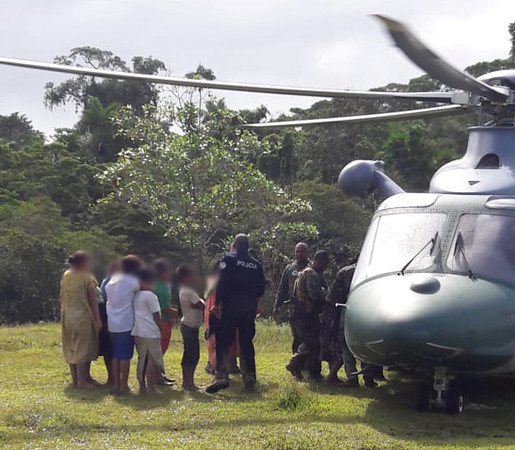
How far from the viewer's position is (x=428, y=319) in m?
6.83

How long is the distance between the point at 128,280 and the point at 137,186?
8.71m

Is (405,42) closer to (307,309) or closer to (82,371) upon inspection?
(307,309)

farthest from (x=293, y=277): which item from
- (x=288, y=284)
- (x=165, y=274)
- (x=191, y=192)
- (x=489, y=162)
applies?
(x=191, y=192)

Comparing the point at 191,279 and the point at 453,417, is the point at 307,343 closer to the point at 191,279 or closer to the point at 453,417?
the point at 191,279

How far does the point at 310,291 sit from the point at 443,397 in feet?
7.01

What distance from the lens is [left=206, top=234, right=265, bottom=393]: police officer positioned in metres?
8.84

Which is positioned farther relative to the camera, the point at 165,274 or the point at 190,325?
the point at 190,325

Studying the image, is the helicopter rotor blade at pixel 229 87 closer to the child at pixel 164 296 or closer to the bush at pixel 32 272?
the child at pixel 164 296

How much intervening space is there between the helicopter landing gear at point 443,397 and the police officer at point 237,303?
199 cm

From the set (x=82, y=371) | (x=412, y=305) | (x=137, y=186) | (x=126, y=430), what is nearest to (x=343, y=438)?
(x=412, y=305)

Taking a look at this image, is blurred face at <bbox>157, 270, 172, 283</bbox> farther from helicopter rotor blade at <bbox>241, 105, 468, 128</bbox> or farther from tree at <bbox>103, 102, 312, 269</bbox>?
tree at <bbox>103, 102, 312, 269</bbox>

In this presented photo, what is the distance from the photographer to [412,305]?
699 cm

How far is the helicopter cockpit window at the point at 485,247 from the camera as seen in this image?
291 inches

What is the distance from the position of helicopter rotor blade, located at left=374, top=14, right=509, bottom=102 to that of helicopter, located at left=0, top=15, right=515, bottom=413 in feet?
0.05
